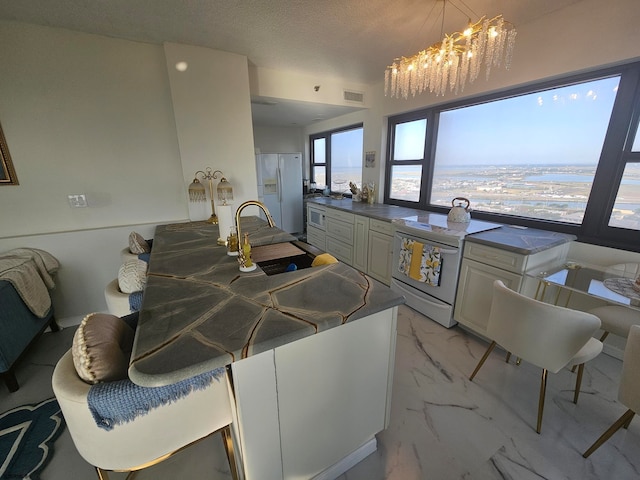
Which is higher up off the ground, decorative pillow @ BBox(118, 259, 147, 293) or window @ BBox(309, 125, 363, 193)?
window @ BBox(309, 125, 363, 193)

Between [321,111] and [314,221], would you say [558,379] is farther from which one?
[321,111]

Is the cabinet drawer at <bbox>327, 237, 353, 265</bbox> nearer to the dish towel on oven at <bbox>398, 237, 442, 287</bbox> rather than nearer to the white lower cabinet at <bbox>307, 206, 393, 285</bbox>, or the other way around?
the white lower cabinet at <bbox>307, 206, 393, 285</bbox>

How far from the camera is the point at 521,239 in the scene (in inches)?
80.6

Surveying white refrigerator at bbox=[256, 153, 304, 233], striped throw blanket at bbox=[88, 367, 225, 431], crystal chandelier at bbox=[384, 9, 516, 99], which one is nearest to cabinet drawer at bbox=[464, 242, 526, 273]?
crystal chandelier at bbox=[384, 9, 516, 99]

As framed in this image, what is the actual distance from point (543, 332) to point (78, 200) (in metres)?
3.75

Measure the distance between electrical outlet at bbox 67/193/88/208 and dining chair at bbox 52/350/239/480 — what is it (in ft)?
6.85

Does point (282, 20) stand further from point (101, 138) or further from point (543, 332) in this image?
point (543, 332)

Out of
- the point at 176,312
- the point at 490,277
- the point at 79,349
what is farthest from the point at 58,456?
the point at 490,277

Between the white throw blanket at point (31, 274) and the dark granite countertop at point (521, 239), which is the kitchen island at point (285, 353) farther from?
the white throw blanket at point (31, 274)

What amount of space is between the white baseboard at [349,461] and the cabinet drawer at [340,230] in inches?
98.7

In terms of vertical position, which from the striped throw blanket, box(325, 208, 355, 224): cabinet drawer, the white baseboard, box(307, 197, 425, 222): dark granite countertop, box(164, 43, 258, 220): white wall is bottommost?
the white baseboard

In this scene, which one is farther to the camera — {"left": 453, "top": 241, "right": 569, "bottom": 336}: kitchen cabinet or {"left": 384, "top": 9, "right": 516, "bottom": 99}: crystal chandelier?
{"left": 453, "top": 241, "right": 569, "bottom": 336}: kitchen cabinet

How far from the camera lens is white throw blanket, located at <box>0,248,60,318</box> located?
74.1 inches

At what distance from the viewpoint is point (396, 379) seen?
1844 millimetres
